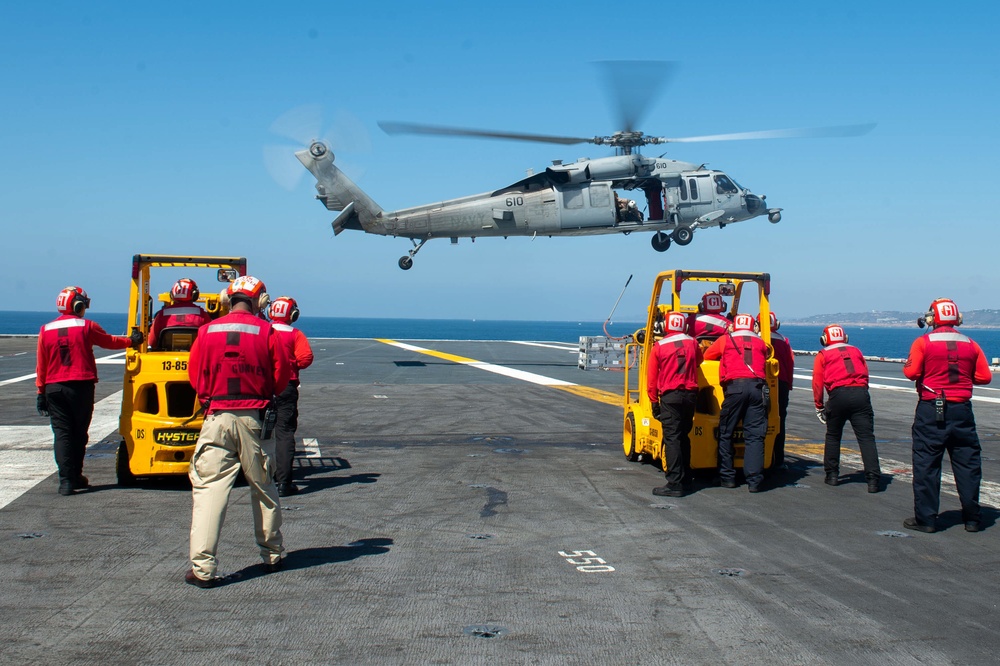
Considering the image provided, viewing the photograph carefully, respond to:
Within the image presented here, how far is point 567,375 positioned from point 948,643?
66.8 ft

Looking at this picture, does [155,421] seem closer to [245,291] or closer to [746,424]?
[245,291]

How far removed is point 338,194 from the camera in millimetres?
29094

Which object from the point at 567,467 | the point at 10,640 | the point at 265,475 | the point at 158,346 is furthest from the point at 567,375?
the point at 10,640

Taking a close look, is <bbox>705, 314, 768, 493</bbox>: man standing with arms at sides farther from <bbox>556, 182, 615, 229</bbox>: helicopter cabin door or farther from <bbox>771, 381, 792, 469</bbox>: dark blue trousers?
<bbox>556, 182, 615, 229</bbox>: helicopter cabin door

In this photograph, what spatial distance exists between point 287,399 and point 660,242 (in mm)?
20948

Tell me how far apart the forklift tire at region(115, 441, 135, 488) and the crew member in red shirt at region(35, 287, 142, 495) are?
299 millimetres

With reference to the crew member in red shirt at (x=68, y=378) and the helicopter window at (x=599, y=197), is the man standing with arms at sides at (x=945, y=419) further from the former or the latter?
the helicopter window at (x=599, y=197)

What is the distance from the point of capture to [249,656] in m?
4.09

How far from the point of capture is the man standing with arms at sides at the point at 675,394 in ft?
26.9

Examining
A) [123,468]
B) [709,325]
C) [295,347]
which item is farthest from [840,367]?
[123,468]

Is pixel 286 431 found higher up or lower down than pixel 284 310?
lower down

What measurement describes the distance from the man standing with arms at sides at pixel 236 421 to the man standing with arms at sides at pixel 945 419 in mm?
5088

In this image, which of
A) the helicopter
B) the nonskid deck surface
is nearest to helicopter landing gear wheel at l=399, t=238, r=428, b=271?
the helicopter

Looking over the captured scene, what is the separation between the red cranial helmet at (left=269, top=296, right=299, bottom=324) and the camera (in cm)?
820
